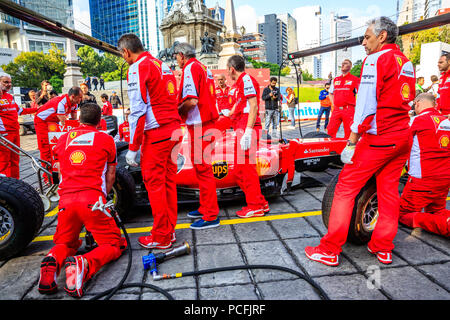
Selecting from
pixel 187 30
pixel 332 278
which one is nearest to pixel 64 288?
pixel 332 278

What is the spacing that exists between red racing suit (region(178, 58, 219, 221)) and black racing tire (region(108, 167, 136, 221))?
790 mm

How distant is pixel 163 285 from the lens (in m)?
2.34

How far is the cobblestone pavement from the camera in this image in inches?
87.2

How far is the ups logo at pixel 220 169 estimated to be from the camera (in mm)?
3816

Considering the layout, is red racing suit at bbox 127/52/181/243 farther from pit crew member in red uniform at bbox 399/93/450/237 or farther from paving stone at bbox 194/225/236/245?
pit crew member in red uniform at bbox 399/93/450/237

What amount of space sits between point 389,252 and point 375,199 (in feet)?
1.55

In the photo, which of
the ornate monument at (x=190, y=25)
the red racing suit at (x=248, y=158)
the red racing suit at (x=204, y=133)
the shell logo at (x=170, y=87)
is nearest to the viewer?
the shell logo at (x=170, y=87)

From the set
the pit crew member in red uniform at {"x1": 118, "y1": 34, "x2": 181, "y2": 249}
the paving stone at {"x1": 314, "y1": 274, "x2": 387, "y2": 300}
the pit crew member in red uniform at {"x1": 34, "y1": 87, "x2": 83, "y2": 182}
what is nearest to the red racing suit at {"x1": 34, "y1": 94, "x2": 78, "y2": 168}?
the pit crew member in red uniform at {"x1": 34, "y1": 87, "x2": 83, "y2": 182}

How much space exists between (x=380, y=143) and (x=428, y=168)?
52.3 inches

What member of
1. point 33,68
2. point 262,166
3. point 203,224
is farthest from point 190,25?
point 203,224

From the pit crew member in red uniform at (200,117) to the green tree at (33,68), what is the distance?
57680 mm

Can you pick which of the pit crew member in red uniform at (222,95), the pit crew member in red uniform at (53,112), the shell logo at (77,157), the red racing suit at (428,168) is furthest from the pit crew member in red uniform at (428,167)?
the pit crew member in red uniform at (222,95)

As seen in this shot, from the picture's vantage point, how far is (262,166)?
400 centimetres

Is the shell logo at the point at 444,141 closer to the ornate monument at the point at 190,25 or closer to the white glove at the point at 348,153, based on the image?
the white glove at the point at 348,153
